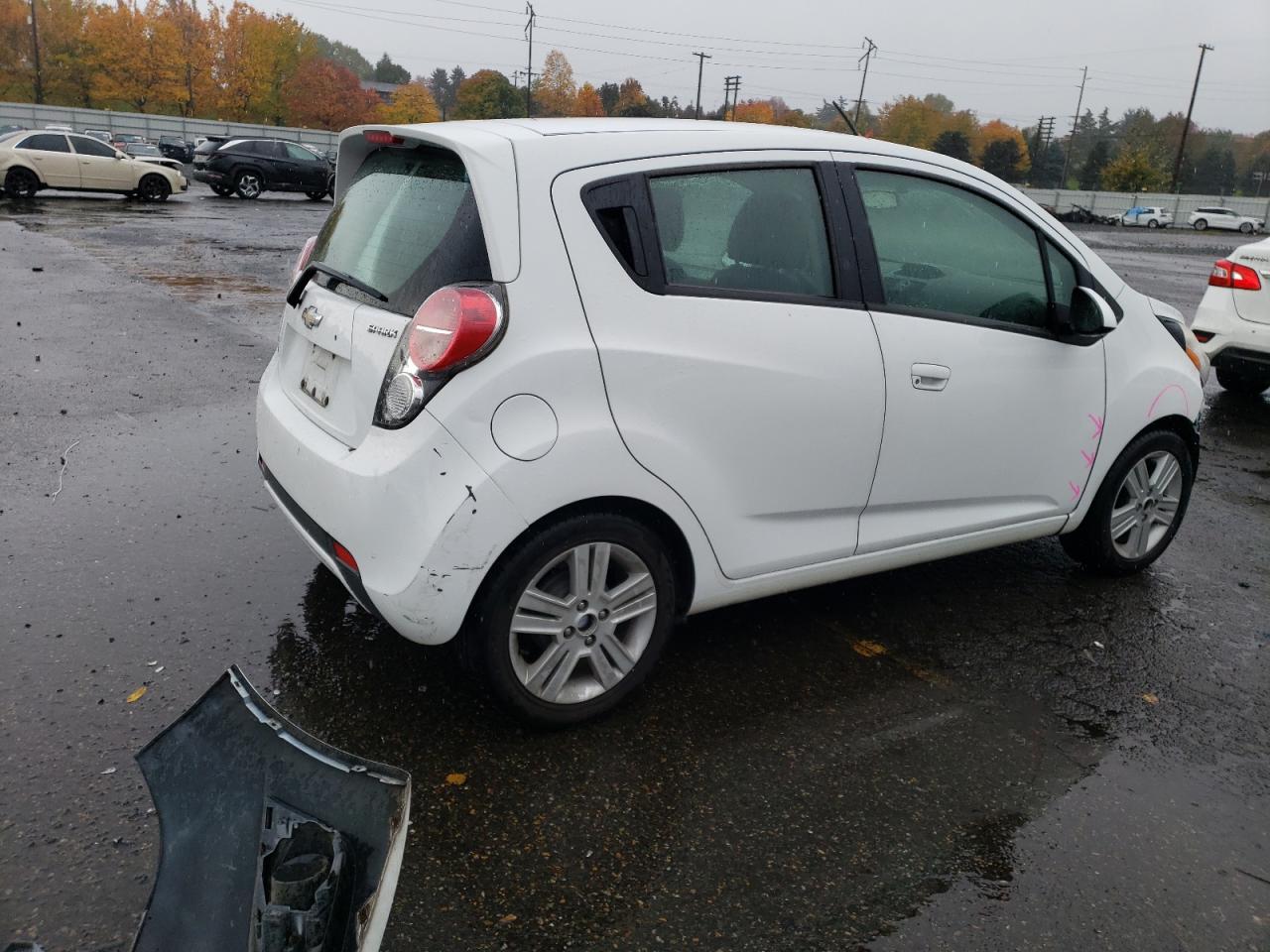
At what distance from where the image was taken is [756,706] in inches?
135

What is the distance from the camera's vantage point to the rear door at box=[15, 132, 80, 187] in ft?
74.4

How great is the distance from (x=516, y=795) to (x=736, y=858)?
2.09 ft

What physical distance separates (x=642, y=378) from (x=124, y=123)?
65616mm

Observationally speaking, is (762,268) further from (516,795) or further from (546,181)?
(516,795)

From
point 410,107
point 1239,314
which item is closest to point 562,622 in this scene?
point 1239,314

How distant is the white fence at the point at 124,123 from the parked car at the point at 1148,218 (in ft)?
153

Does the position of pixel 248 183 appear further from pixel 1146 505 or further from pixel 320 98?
pixel 320 98

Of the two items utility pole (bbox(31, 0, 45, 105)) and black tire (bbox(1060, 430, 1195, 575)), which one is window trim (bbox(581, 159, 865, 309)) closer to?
black tire (bbox(1060, 430, 1195, 575))

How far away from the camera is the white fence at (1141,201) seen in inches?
2731

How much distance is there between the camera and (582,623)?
10.1 feet

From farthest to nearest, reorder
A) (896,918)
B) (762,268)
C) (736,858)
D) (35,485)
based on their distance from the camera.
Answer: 1. (35,485)
2. (762,268)
3. (736,858)
4. (896,918)

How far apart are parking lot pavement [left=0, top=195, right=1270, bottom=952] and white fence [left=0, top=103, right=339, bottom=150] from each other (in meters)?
57.2

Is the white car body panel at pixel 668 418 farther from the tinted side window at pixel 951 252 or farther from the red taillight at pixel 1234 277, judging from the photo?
the red taillight at pixel 1234 277

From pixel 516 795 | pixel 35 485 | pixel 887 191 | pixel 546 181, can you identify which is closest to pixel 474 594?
pixel 516 795
